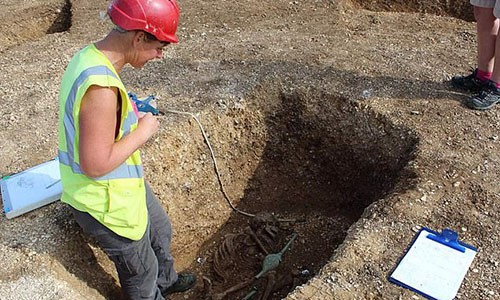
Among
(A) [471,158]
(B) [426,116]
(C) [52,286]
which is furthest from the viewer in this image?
(B) [426,116]

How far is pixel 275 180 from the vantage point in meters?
4.76

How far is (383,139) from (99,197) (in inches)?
95.3

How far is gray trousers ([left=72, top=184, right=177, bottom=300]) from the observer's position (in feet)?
A: 8.92

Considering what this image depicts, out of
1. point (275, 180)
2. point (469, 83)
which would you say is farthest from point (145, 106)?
point (469, 83)

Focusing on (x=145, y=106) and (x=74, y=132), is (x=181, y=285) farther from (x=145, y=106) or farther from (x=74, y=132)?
(x=74, y=132)

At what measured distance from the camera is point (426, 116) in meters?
4.09

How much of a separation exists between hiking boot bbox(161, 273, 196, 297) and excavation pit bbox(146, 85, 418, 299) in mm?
185

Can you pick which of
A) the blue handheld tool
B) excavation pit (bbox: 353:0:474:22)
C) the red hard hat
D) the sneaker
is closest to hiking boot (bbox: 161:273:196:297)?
the blue handheld tool

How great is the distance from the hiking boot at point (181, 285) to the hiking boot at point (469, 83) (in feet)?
9.09

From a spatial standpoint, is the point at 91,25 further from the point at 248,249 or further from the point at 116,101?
the point at 116,101

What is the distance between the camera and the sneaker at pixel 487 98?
411cm

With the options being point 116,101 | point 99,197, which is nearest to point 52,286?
point 99,197

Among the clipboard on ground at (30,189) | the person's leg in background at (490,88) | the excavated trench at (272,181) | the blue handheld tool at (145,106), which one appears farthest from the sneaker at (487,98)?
the clipboard on ground at (30,189)

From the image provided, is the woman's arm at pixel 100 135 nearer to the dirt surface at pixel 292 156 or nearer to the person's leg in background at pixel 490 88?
the dirt surface at pixel 292 156
